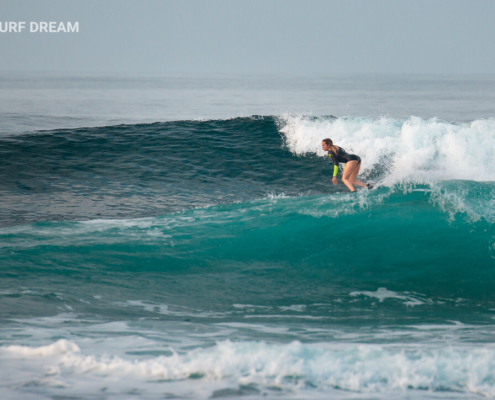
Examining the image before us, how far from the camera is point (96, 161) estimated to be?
51.2 feet

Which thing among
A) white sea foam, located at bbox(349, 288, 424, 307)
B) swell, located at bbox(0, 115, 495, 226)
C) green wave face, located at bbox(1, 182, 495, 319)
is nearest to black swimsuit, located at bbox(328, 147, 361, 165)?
swell, located at bbox(0, 115, 495, 226)

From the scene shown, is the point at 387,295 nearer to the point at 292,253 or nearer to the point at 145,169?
the point at 292,253

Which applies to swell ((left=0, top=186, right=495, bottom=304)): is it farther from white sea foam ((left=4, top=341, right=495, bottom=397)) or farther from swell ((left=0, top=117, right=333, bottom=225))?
swell ((left=0, top=117, right=333, bottom=225))

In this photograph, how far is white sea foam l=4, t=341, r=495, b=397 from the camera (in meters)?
3.65

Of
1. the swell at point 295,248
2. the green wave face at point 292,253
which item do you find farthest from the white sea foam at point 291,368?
the swell at point 295,248

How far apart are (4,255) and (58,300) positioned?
205 centimetres

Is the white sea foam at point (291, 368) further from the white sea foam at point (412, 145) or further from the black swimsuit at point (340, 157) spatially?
the white sea foam at point (412, 145)

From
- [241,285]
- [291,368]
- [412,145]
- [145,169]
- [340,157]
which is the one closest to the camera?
[291,368]

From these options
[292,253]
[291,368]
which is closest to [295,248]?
[292,253]

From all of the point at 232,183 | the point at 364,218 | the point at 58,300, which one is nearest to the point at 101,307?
the point at 58,300

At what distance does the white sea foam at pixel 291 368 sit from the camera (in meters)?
3.65

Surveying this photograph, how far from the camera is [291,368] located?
3.85m

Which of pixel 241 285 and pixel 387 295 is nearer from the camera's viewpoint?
pixel 387 295

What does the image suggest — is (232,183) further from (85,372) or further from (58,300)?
(85,372)
